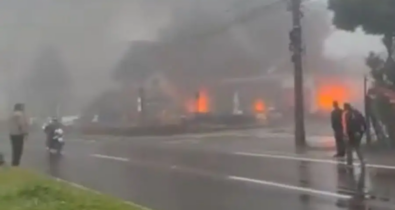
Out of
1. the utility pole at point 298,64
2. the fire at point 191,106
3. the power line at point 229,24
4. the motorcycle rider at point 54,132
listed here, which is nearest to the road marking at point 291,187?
the utility pole at point 298,64

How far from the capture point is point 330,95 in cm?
2558

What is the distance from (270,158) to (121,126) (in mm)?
18250

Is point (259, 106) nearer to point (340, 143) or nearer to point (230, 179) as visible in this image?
point (340, 143)

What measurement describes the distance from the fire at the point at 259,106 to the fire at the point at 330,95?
617 centimetres

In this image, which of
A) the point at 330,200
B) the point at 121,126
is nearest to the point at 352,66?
the point at 121,126

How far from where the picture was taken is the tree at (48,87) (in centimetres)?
3123

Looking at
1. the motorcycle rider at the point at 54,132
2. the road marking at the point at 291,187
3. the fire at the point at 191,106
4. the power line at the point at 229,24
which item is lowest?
the road marking at the point at 291,187

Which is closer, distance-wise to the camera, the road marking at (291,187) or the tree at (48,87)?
the road marking at (291,187)

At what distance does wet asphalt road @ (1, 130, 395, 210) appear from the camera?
8.76 metres

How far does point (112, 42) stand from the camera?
103 ft

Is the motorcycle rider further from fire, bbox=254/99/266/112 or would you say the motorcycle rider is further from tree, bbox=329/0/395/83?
fire, bbox=254/99/266/112

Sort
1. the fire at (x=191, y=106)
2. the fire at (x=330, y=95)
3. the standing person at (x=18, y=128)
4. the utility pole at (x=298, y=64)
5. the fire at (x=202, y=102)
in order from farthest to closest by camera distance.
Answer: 1. the fire at (x=191, y=106)
2. the fire at (x=202, y=102)
3. the fire at (x=330, y=95)
4. the utility pole at (x=298, y=64)
5. the standing person at (x=18, y=128)

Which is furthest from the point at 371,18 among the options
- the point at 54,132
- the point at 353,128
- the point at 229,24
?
the point at 229,24

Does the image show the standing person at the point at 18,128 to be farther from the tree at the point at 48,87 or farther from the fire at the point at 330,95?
the tree at the point at 48,87
